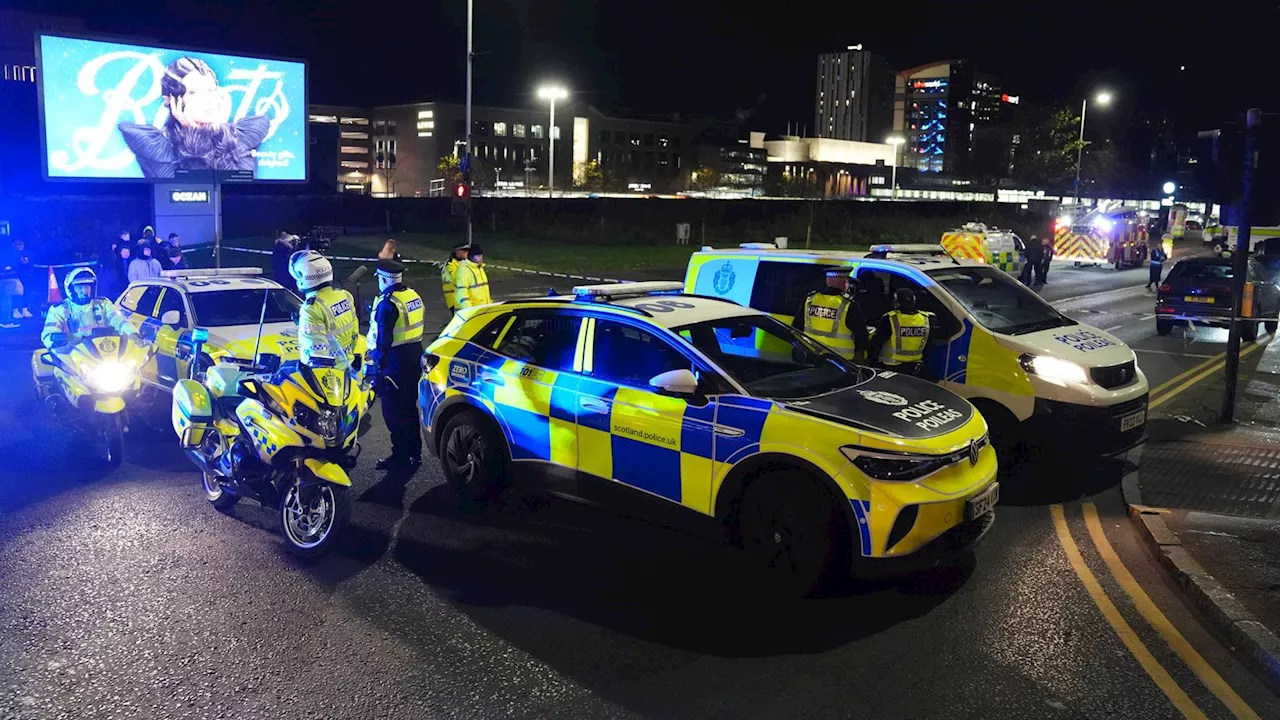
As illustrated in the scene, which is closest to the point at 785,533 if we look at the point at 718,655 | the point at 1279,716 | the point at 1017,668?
the point at 718,655

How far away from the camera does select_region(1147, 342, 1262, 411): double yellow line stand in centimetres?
1204

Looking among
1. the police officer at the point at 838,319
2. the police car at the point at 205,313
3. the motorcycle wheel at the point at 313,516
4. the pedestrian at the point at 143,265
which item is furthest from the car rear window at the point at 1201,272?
the pedestrian at the point at 143,265

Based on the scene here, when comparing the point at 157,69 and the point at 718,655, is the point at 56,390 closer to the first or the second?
the point at 718,655

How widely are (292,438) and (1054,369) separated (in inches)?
230

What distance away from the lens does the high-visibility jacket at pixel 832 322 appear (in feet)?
28.6

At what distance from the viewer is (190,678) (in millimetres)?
4633

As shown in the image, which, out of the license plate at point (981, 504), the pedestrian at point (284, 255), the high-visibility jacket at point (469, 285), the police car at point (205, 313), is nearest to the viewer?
the license plate at point (981, 504)

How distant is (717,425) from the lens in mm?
5805

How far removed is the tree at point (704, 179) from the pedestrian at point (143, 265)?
122958 millimetres

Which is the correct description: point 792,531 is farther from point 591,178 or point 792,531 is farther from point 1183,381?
point 591,178

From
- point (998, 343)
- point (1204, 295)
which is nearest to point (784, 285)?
point (998, 343)

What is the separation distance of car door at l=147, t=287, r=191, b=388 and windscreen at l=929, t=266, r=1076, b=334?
7.55 metres

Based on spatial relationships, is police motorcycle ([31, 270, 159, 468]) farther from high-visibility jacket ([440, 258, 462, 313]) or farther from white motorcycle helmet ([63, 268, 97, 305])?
high-visibility jacket ([440, 258, 462, 313])

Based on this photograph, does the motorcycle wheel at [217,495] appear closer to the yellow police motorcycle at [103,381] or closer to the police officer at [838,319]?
the yellow police motorcycle at [103,381]
